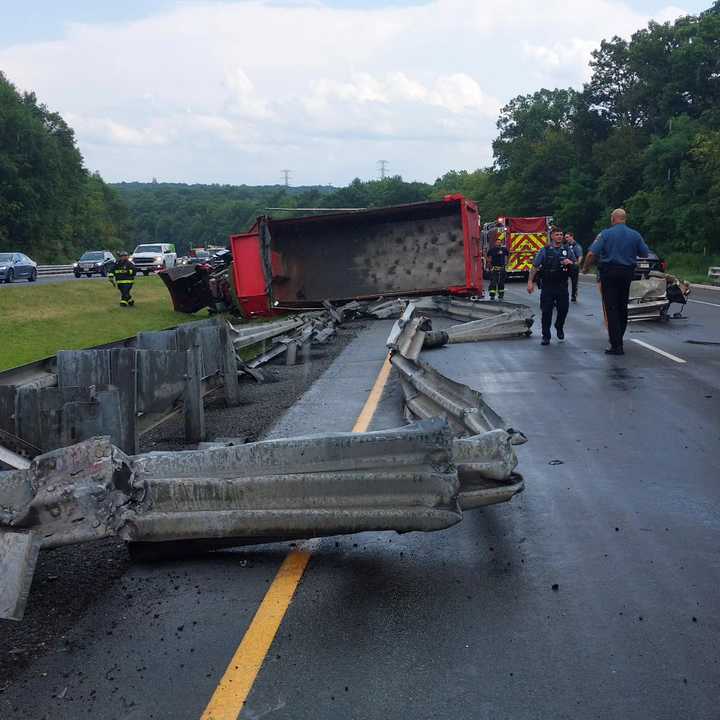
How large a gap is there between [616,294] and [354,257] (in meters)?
8.70

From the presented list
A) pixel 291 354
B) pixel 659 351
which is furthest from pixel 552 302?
pixel 291 354

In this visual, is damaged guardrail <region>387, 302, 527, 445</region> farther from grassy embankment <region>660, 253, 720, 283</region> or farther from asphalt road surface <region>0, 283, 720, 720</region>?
grassy embankment <region>660, 253, 720, 283</region>

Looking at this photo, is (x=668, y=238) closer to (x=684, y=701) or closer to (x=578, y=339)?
(x=578, y=339)

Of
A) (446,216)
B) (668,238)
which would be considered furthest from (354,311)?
(668,238)

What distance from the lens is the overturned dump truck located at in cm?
2131

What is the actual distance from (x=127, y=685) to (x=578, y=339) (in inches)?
560

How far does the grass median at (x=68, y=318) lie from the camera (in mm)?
20734

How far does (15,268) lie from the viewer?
1708 inches

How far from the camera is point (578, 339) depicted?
17.3m

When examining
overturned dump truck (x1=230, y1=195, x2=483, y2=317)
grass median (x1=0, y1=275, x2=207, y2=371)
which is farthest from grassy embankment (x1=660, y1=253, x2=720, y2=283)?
overturned dump truck (x1=230, y1=195, x2=483, y2=317)

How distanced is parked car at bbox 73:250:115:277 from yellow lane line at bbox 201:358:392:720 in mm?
48938

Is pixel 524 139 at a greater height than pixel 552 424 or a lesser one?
greater

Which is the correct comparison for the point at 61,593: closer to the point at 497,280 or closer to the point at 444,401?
the point at 444,401

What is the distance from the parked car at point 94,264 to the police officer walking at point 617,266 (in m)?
41.1
